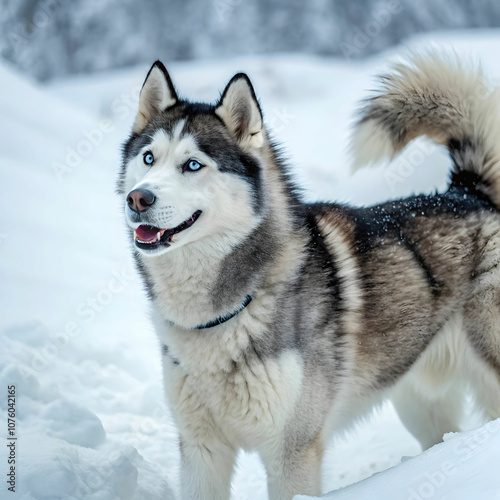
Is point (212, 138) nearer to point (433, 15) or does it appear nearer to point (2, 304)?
point (2, 304)

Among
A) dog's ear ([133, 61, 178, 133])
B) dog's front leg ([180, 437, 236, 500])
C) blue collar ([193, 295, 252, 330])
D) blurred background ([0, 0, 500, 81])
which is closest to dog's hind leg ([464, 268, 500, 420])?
blue collar ([193, 295, 252, 330])

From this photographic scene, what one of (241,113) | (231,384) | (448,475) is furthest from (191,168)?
(448,475)

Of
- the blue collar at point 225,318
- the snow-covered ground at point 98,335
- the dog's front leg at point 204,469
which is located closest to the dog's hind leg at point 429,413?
the snow-covered ground at point 98,335

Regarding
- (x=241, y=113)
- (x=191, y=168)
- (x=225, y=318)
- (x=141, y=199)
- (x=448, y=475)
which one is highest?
(x=241, y=113)

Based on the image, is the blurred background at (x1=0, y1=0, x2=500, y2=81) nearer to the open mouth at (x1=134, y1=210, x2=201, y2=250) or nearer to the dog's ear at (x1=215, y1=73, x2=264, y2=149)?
the dog's ear at (x1=215, y1=73, x2=264, y2=149)

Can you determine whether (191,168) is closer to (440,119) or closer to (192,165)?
(192,165)

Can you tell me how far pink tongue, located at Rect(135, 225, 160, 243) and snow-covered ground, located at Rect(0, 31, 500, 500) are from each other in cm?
81

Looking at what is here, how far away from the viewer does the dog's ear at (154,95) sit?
2480mm

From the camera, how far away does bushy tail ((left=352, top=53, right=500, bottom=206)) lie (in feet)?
9.66

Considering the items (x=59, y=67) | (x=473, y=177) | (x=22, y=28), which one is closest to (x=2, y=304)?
(x=473, y=177)

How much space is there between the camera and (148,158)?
7.58ft

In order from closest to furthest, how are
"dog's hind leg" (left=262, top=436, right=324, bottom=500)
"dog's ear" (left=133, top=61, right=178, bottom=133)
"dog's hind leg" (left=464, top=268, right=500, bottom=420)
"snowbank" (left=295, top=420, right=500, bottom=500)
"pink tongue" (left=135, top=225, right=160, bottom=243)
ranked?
"snowbank" (left=295, top=420, right=500, bottom=500)
"pink tongue" (left=135, top=225, right=160, bottom=243)
"dog's hind leg" (left=262, top=436, right=324, bottom=500)
"dog's ear" (left=133, top=61, right=178, bottom=133)
"dog's hind leg" (left=464, top=268, right=500, bottom=420)

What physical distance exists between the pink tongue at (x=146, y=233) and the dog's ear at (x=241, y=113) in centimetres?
54

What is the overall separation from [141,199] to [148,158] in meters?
0.35
